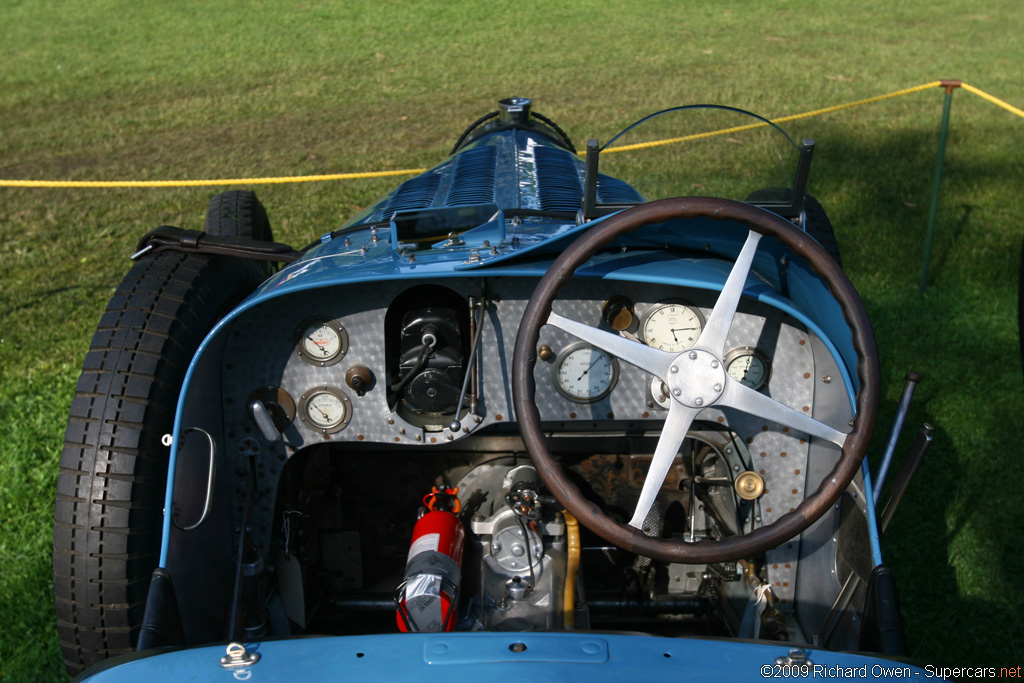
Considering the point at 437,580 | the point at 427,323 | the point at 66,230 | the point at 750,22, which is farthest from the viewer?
the point at 750,22

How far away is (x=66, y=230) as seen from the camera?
5.77 m

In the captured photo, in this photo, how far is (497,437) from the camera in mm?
2678

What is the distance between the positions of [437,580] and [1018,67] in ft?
35.5

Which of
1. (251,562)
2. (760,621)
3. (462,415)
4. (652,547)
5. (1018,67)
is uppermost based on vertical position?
(1018,67)

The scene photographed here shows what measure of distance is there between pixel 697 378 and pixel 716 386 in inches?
1.8

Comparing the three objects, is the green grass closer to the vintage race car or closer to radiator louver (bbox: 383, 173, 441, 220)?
the vintage race car

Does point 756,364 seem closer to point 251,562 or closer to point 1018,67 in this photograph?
point 251,562

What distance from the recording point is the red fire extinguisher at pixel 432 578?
2.12 metres

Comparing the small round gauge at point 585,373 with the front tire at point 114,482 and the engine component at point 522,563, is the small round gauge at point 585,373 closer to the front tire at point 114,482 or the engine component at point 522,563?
the engine component at point 522,563

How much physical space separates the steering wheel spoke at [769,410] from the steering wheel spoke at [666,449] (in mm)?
92

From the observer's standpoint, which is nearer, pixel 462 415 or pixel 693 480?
pixel 462 415

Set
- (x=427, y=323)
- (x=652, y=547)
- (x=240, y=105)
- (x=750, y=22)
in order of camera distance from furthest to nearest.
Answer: (x=750, y=22), (x=240, y=105), (x=427, y=323), (x=652, y=547)

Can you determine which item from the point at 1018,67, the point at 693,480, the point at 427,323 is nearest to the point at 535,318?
the point at 427,323

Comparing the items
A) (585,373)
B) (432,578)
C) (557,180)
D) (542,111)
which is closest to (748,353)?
(585,373)
